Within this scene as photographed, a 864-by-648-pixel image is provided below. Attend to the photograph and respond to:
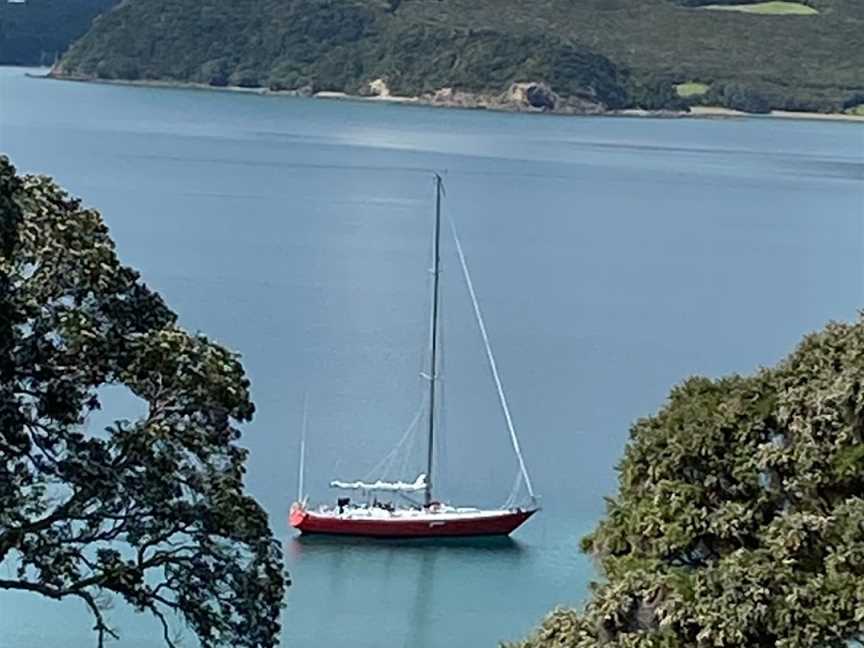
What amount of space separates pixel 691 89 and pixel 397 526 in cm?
12971

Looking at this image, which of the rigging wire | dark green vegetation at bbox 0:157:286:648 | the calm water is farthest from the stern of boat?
dark green vegetation at bbox 0:157:286:648

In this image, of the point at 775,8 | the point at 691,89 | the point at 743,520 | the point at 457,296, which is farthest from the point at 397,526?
the point at 775,8

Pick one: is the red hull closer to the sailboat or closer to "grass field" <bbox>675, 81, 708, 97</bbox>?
the sailboat

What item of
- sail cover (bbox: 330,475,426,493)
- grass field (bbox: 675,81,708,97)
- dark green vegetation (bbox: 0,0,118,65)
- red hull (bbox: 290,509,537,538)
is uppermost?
dark green vegetation (bbox: 0,0,118,65)

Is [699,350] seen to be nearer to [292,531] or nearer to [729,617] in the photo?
[292,531]

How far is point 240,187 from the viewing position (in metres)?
66.9

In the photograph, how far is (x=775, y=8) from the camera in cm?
16388

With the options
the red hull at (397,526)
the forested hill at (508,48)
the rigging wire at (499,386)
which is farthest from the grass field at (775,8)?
the red hull at (397,526)

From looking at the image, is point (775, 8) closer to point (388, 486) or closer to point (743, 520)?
point (388, 486)

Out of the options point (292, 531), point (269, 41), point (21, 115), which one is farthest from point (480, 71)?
point (292, 531)

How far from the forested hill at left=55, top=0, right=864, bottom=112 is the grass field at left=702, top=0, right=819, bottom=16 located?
17cm

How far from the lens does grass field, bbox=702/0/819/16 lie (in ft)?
534

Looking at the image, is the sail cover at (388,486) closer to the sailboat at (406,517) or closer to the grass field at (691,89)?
the sailboat at (406,517)

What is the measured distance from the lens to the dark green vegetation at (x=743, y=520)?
799cm
